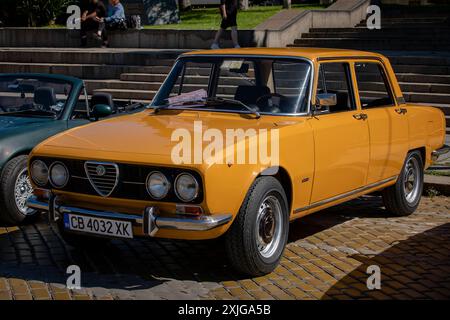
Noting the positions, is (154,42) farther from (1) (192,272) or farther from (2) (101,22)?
(1) (192,272)

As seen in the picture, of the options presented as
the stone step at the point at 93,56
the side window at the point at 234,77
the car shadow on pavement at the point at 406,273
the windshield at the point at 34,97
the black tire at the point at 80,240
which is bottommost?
the car shadow on pavement at the point at 406,273

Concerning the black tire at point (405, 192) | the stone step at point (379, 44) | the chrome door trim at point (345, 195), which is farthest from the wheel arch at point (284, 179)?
the stone step at point (379, 44)

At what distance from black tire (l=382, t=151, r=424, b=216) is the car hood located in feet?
7.42

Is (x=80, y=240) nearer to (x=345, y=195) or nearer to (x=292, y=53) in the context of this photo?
(x=345, y=195)

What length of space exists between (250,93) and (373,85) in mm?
1951

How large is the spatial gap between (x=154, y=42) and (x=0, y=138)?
51.2 feet

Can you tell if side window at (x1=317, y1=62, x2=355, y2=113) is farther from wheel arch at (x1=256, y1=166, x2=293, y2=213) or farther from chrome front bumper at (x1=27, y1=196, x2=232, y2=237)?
chrome front bumper at (x1=27, y1=196, x2=232, y2=237)

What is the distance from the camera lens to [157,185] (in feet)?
19.2

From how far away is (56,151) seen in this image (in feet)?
20.7

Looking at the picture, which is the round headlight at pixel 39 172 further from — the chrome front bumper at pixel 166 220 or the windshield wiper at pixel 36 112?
the windshield wiper at pixel 36 112

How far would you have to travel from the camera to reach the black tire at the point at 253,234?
5.94 metres

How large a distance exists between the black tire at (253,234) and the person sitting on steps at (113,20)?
17514mm

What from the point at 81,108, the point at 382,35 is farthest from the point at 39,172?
the point at 382,35
